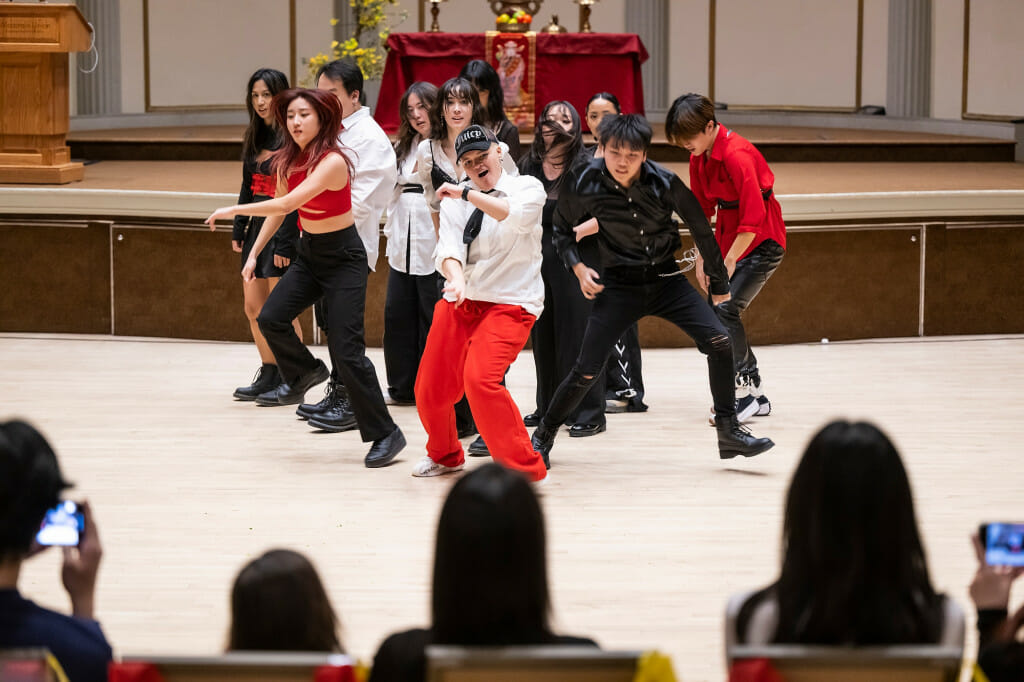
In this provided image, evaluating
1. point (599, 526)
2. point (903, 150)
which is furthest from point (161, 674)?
point (903, 150)

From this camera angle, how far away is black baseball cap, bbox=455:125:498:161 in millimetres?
4516

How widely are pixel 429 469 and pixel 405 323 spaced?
119cm

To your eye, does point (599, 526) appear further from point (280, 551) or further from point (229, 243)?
point (229, 243)

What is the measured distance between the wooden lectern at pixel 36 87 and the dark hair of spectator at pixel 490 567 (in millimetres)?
6319

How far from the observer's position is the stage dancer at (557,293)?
17.3ft

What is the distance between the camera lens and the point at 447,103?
17.1ft

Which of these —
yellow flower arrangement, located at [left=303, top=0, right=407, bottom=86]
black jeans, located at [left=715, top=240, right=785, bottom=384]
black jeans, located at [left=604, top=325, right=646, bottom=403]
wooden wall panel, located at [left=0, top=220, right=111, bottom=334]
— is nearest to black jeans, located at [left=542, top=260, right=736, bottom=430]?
black jeans, located at [left=715, top=240, right=785, bottom=384]

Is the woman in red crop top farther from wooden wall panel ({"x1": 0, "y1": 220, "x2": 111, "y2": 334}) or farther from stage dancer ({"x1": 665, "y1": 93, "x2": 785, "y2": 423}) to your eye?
wooden wall panel ({"x1": 0, "y1": 220, "x2": 111, "y2": 334})

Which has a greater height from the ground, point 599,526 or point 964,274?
point 964,274

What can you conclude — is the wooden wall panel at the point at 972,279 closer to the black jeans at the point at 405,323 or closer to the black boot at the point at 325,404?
the black jeans at the point at 405,323

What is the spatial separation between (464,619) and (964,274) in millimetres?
6227

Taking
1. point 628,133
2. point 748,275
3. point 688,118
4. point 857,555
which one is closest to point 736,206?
point 748,275

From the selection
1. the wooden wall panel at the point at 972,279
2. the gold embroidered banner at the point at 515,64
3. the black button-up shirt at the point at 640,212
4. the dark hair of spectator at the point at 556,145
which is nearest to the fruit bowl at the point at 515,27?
the gold embroidered banner at the point at 515,64

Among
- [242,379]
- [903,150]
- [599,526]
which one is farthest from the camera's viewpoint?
[903,150]
